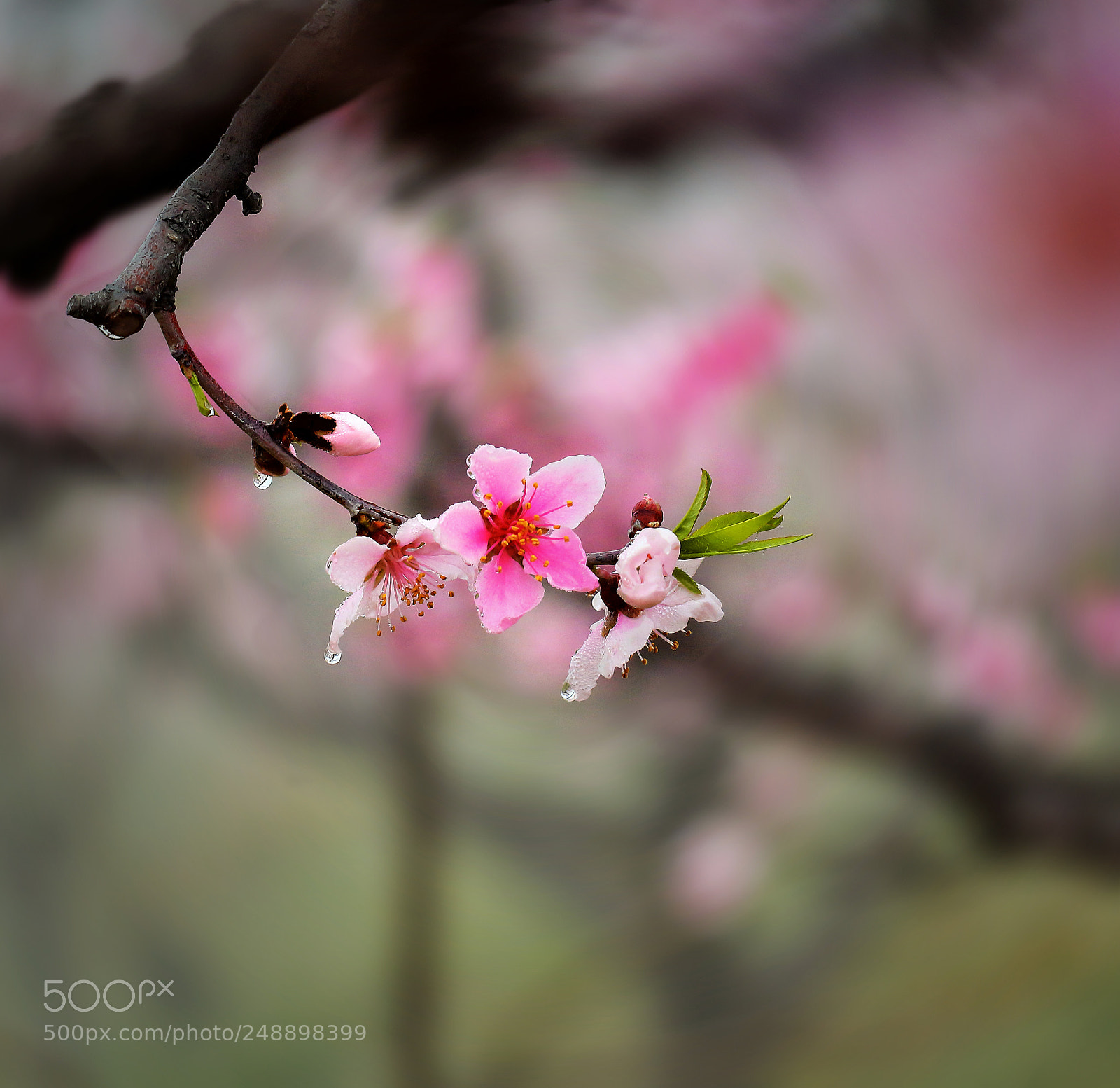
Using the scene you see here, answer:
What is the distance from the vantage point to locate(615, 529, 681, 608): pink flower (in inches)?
19.7

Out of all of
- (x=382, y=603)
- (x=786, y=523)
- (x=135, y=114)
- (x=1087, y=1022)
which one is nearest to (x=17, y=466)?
(x=135, y=114)

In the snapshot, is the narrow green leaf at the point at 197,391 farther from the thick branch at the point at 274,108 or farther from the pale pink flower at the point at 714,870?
the pale pink flower at the point at 714,870

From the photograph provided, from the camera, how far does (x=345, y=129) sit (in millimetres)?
765

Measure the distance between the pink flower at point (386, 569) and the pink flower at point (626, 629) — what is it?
9 cm

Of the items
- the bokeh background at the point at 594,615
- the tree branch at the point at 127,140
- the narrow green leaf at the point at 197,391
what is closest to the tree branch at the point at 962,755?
the bokeh background at the point at 594,615

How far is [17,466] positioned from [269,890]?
430mm

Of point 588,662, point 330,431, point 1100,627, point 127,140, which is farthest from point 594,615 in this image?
point 127,140

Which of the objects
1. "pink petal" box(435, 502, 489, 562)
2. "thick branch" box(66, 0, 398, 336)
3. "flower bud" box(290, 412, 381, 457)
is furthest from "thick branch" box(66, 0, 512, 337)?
"pink petal" box(435, 502, 489, 562)

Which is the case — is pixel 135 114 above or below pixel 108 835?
above

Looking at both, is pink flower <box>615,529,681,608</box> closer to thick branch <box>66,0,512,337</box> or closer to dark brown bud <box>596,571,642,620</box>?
dark brown bud <box>596,571,642,620</box>

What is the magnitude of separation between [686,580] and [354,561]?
0.20 metres

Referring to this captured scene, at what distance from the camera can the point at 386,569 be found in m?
0.56

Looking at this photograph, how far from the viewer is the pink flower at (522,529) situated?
0.53m

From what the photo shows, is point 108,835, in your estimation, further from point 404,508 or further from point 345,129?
point 345,129
